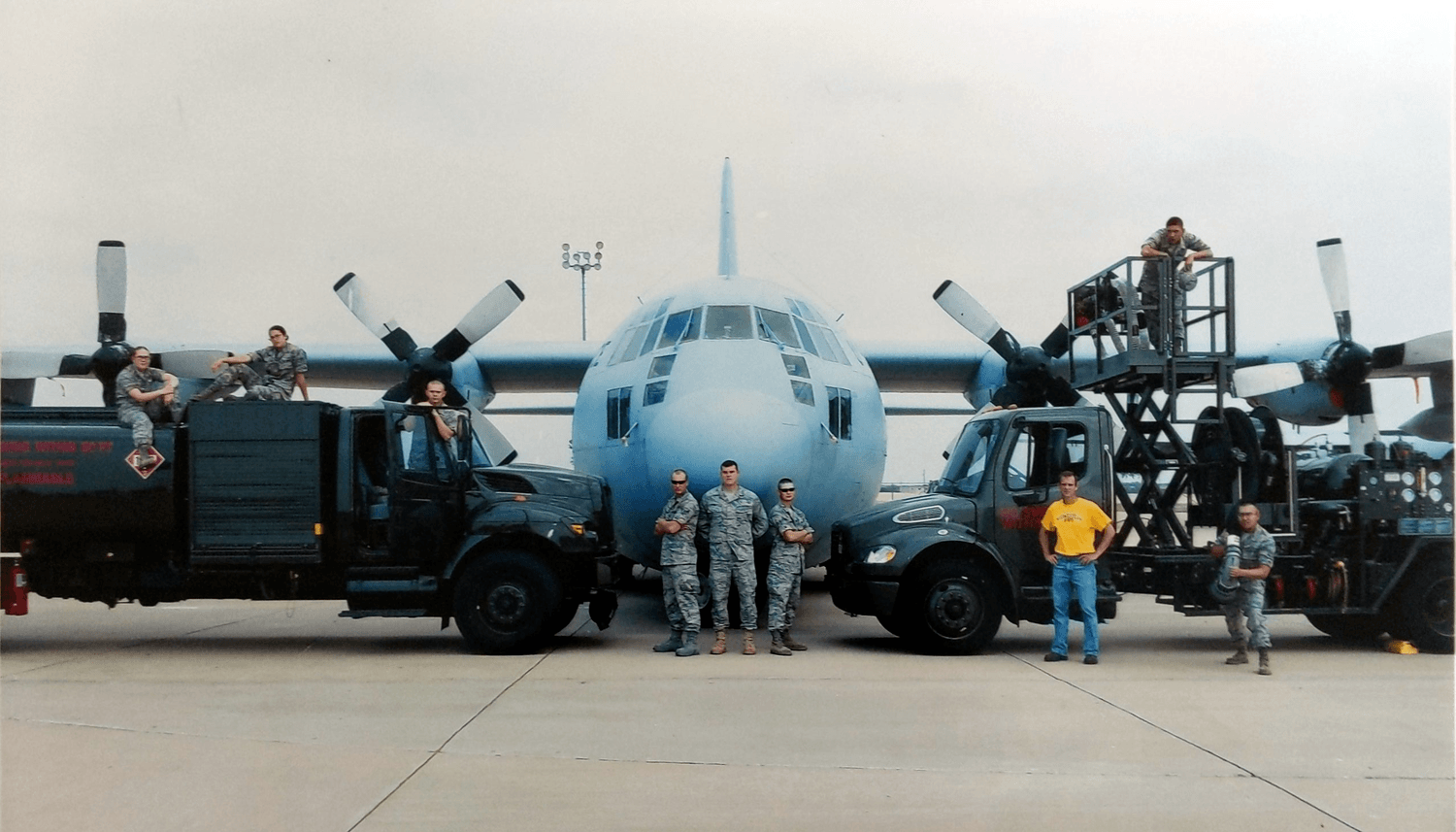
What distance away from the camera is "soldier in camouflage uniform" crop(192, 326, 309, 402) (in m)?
9.24

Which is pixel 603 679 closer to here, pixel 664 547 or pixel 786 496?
pixel 664 547

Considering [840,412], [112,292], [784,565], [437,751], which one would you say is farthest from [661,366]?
[112,292]

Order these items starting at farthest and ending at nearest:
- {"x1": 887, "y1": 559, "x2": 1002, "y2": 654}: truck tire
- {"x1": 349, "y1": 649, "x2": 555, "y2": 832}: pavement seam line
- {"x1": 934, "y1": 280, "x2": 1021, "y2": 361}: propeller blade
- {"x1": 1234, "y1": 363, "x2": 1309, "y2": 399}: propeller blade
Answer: {"x1": 934, "y1": 280, "x2": 1021, "y2": 361}: propeller blade, {"x1": 1234, "y1": 363, "x2": 1309, "y2": 399}: propeller blade, {"x1": 887, "y1": 559, "x2": 1002, "y2": 654}: truck tire, {"x1": 349, "y1": 649, "x2": 555, "y2": 832}: pavement seam line

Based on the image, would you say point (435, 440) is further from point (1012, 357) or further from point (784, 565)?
point (1012, 357)

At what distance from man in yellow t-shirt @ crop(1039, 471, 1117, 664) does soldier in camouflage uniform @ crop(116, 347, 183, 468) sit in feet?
22.9

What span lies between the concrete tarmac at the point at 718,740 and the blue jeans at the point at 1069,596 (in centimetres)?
21

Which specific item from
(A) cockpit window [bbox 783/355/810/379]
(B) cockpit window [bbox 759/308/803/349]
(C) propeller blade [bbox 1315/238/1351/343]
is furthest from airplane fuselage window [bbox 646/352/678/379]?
(C) propeller blade [bbox 1315/238/1351/343]

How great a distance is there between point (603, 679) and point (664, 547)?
1.77m

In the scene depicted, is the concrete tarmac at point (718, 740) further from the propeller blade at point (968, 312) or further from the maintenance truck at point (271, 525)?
the propeller blade at point (968, 312)

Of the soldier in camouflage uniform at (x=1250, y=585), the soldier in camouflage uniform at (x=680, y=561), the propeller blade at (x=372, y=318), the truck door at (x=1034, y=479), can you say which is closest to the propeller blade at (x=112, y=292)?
the propeller blade at (x=372, y=318)

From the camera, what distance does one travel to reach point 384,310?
566 inches

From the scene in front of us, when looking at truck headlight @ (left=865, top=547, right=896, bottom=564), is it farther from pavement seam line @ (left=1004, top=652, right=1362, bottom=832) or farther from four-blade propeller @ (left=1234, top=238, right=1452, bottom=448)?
four-blade propeller @ (left=1234, top=238, right=1452, bottom=448)

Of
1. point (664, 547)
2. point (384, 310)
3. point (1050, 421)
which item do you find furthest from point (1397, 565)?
point (384, 310)

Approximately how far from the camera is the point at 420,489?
28.8ft
